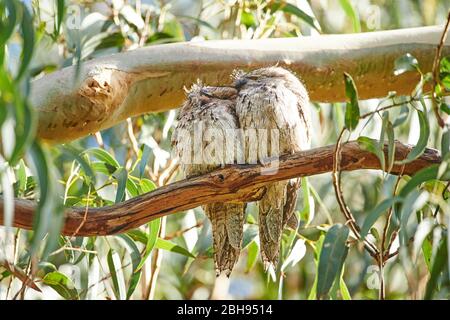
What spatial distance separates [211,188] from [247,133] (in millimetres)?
264

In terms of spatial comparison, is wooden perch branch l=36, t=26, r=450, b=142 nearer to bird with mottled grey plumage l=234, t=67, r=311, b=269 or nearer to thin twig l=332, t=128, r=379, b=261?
bird with mottled grey plumage l=234, t=67, r=311, b=269

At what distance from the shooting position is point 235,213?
2.59 meters

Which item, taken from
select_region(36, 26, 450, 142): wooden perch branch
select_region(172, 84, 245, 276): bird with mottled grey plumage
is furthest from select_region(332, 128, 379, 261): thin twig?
select_region(36, 26, 450, 142): wooden perch branch

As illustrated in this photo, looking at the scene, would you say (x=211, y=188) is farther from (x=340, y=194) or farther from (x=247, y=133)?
(x=340, y=194)

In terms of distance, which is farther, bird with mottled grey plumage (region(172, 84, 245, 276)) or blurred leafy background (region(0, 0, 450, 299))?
bird with mottled grey plumage (region(172, 84, 245, 276))

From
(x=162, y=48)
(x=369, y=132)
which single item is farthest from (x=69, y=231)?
(x=369, y=132)

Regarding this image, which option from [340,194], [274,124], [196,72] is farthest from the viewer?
[196,72]

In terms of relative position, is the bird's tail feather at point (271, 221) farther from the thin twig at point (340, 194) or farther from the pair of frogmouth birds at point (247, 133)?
the thin twig at point (340, 194)

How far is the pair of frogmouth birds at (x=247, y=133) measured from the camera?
98.1 inches

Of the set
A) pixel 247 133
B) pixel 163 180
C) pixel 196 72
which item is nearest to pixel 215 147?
pixel 247 133

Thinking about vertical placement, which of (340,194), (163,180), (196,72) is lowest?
(340,194)

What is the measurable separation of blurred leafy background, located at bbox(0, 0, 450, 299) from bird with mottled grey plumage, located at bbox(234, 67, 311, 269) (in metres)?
0.24

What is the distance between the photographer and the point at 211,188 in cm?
232

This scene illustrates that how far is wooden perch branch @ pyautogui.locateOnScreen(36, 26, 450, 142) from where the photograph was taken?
8.54 feet
